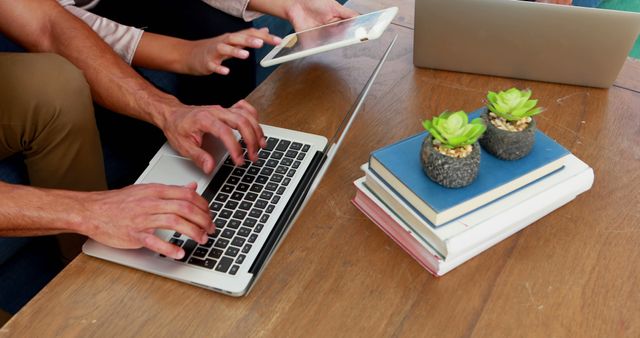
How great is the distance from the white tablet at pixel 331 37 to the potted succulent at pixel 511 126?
24 centimetres

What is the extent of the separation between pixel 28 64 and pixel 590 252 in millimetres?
1020

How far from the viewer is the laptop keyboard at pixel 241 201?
0.71 meters

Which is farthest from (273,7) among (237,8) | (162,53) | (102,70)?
(102,70)

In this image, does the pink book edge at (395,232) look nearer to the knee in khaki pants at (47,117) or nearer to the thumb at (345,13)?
the thumb at (345,13)

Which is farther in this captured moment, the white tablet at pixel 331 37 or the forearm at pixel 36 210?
the white tablet at pixel 331 37

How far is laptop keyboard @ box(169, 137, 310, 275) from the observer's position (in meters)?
0.71

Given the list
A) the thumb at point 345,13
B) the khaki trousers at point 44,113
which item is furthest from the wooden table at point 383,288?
the khaki trousers at point 44,113

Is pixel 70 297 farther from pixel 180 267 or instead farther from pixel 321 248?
pixel 321 248

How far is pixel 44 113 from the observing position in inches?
42.1

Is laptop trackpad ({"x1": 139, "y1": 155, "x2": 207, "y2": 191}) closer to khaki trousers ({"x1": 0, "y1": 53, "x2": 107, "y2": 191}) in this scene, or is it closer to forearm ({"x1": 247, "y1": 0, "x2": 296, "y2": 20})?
khaki trousers ({"x1": 0, "y1": 53, "x2": 107, "y2": 191})

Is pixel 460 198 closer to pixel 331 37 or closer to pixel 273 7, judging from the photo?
pixel 331 37

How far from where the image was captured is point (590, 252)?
2.36 feet

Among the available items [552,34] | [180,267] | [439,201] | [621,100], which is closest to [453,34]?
[552,34]

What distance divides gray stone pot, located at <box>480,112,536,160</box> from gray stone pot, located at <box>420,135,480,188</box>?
44mm
